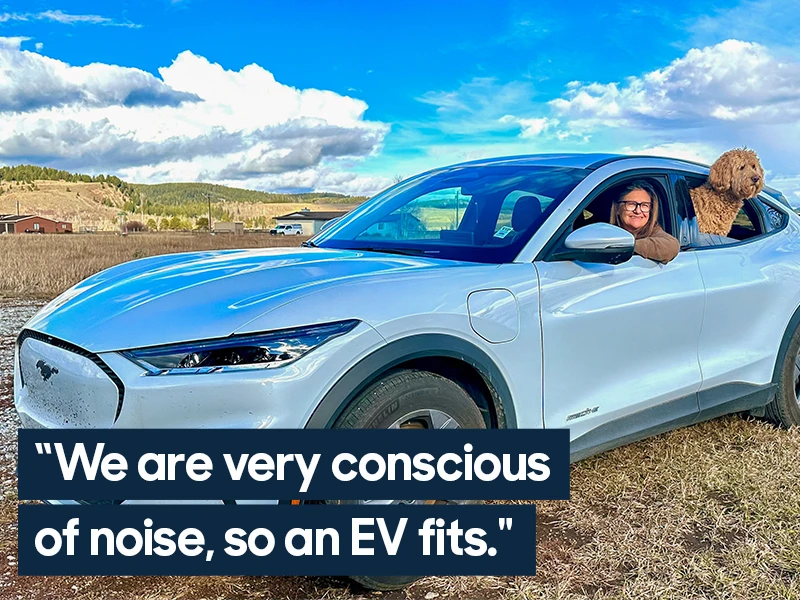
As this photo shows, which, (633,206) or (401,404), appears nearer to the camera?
(401,404)

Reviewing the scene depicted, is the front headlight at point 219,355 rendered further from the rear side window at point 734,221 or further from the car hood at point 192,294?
the rear side window at point 734,221

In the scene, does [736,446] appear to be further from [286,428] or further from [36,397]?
[36,397]

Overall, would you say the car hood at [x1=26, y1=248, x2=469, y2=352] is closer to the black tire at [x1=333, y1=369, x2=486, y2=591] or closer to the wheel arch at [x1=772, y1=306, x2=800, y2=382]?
the black tire at [x1=333, y1=369, x2=486, y2=591]

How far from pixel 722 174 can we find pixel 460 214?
1635 millimetres

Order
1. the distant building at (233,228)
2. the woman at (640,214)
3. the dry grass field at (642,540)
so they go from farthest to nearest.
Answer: the distant building at (233,228), the woman at (640,214), the dry grass field at (642,540)

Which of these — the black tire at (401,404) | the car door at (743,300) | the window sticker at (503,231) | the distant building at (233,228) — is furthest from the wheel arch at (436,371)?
the distant building at (233,228)

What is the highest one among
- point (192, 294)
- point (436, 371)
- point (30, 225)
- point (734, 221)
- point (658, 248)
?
point (30, 225)

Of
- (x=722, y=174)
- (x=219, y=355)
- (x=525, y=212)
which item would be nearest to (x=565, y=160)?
(x=525, y=212)

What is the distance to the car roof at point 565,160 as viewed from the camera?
138 inches

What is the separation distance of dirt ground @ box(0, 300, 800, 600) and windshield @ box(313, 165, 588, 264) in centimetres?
131

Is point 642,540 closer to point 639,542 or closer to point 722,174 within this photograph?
point 639,542

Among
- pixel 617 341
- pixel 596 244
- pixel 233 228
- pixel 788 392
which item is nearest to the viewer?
pixel 596 244

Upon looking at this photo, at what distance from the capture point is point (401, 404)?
92.7 inches

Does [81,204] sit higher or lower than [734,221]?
higher
